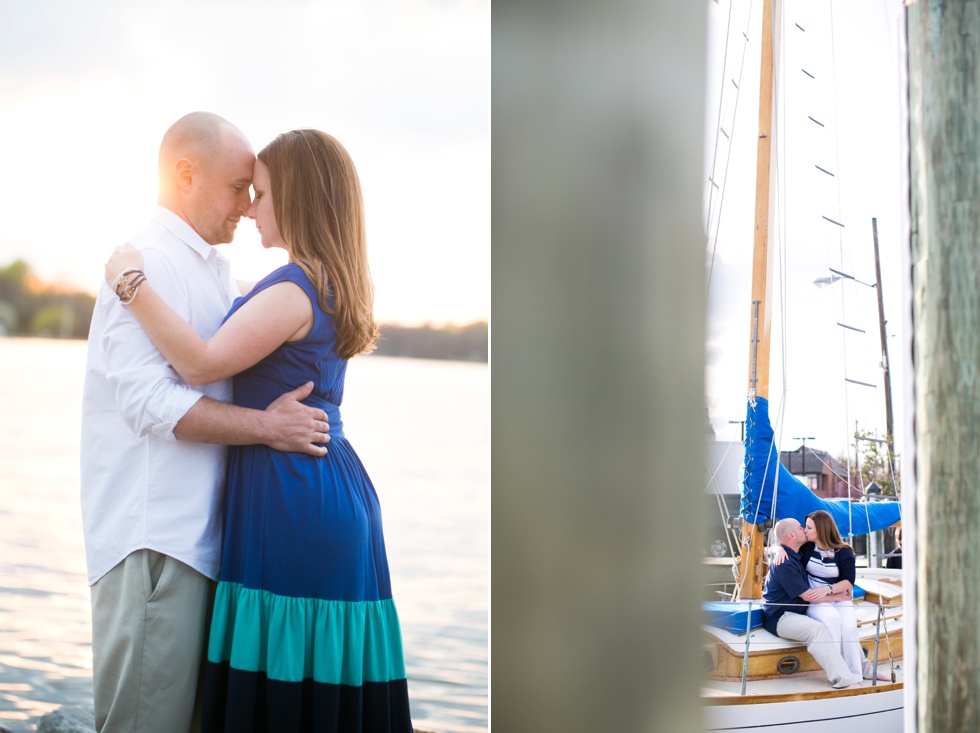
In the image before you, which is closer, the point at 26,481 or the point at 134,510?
the point at 134,510

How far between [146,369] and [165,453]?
0.19 m

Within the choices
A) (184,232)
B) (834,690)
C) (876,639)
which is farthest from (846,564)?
(184,232)

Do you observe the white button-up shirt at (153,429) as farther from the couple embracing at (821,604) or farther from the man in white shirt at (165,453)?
the couple embracing at (821,604)

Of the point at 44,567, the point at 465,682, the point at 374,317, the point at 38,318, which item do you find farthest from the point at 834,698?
the point at 38,318

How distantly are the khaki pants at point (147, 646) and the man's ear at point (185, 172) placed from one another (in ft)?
2.69

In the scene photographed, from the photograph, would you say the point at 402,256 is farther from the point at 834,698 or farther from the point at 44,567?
the point at 834,698

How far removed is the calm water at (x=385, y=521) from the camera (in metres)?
1.96

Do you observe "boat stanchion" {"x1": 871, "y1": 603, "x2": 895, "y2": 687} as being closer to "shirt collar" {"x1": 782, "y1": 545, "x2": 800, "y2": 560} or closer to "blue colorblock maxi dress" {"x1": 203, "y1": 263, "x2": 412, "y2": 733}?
"shirt collar" {"x1": 782, "y1": 545, "x2": 800, "y2": 560}

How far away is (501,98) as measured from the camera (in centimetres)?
210

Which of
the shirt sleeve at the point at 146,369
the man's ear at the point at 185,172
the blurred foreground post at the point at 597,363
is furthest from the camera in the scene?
the blurred foreground post at the point at 597,363

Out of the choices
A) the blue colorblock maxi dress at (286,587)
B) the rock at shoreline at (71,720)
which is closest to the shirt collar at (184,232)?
the blue colorblock maxi dress at (286,587)

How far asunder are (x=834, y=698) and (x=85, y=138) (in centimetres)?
219

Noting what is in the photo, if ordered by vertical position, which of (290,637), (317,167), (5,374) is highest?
(317,167)

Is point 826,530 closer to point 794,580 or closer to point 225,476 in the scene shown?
point 794,580
